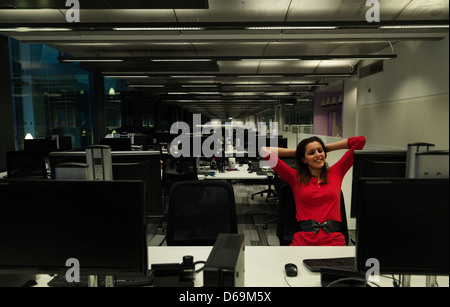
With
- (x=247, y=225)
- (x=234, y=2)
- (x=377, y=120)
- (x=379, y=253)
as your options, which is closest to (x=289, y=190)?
(x=379, y=253)

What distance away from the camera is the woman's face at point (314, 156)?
2014 mm

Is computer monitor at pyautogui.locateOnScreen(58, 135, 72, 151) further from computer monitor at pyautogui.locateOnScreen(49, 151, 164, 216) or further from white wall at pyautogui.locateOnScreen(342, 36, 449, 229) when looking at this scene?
white wall at pyautogui.locateOnScreen(342, 36, 449, 229)

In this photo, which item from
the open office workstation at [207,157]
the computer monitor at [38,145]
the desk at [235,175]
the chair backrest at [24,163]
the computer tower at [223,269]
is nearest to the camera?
the computer tower at [223,269]

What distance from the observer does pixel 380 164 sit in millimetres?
1614

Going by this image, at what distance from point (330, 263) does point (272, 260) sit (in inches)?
11.2

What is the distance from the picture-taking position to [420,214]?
0.96 metres

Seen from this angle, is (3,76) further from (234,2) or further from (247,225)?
(247,225)

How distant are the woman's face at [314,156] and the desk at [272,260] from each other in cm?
54

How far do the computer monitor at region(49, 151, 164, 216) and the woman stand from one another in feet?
2.79

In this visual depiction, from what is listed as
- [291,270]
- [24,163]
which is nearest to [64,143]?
[24,163]

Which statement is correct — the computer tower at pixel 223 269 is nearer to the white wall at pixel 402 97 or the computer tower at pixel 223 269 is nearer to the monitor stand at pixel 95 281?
the monitor stand at pixel 95 281

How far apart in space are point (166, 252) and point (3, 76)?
461 cm

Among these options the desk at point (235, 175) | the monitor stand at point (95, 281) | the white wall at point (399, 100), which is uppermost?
the white wall at point (399, 100)

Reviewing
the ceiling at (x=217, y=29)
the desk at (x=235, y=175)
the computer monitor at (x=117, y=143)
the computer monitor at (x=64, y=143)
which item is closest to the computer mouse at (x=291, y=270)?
the ceiling at (x=217, y=29)
